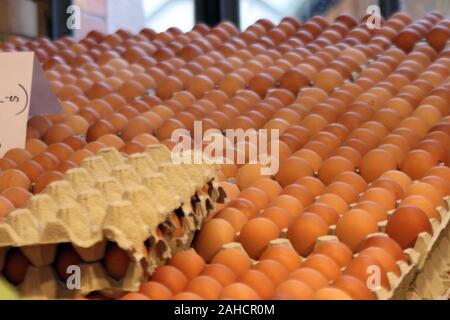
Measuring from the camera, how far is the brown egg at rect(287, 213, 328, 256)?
61.7 inches

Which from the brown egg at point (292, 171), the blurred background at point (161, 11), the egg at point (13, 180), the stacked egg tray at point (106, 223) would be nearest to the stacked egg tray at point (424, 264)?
the stacked egg tray at point (106, 223)

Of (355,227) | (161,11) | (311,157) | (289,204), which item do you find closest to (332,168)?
(311,157)

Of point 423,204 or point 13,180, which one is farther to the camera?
point 13,180

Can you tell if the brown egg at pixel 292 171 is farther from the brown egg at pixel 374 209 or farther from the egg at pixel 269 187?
the brown egg at pixel 374 209

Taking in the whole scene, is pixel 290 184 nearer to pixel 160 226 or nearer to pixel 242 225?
pixel 242 225

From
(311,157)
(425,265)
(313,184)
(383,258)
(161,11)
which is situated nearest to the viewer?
(383,258)

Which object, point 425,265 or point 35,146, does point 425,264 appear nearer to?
point 425,265

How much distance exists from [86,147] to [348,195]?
0.58 metres

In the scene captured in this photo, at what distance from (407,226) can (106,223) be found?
457mm

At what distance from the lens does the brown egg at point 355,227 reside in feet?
5.11

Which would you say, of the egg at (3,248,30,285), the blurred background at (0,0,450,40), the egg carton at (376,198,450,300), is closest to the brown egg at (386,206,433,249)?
the egg carton at (376,198,450,300)

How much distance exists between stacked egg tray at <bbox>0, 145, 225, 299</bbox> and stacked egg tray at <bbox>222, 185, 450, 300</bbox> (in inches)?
4.1

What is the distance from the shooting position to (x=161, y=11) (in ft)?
16.5

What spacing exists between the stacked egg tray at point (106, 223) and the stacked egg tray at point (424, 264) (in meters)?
0.10
